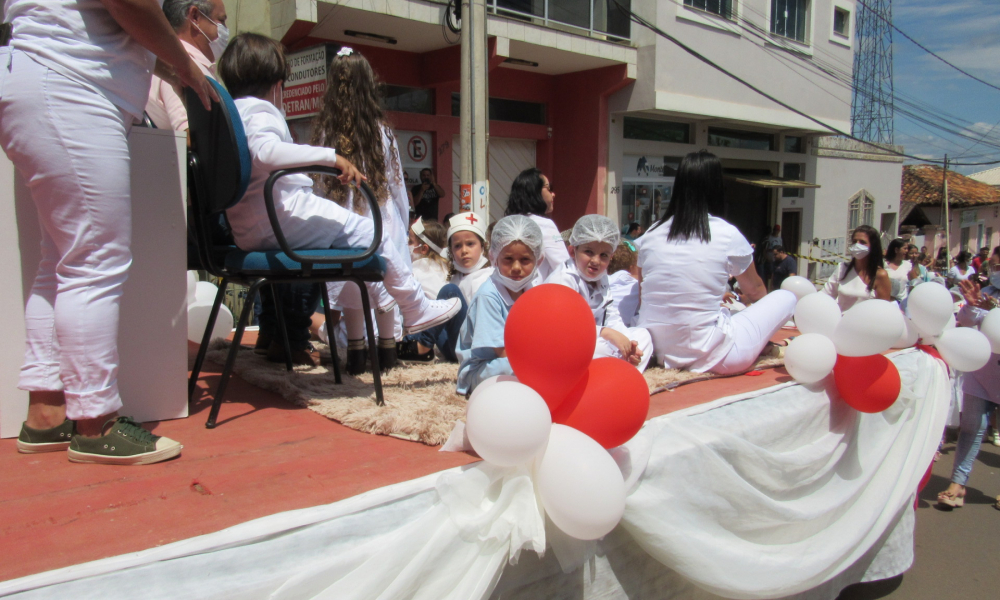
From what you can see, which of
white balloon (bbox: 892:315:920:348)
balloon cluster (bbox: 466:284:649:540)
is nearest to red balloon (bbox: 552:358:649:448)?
balloon cluster (bbox: 466:284:649:540)

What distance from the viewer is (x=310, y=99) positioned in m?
7.58

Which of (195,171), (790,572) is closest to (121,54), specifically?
(195,171)

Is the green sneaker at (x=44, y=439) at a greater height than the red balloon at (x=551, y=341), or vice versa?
the red balloon at (x=551, y=341)

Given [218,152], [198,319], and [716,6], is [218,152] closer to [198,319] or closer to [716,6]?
[198,319]

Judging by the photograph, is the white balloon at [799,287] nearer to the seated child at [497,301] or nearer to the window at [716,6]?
the seated child at [497,301]

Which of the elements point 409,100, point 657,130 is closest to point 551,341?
point 409,100

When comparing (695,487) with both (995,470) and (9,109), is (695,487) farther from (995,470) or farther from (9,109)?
(995,470)

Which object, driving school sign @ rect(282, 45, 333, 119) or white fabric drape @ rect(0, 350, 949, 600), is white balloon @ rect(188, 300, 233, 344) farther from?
driving school sign @ rect(282, 45, 333, 119)

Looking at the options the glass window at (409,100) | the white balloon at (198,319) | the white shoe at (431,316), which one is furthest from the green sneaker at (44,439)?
the glass window at (409,100)

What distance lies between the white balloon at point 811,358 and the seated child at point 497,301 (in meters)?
1.07

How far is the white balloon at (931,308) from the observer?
3.06 m

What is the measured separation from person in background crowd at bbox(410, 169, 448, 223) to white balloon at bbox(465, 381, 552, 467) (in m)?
7.50

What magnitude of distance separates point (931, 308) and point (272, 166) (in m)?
2.90

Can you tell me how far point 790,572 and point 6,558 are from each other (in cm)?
206
